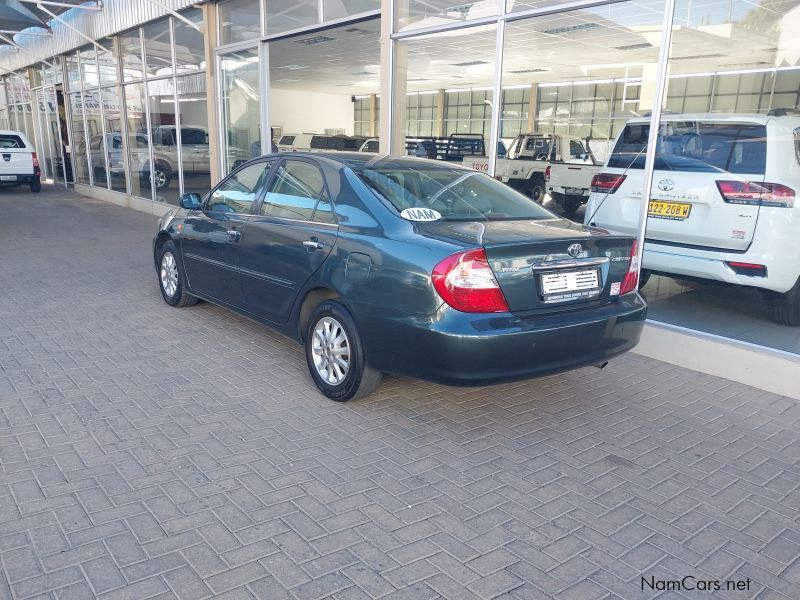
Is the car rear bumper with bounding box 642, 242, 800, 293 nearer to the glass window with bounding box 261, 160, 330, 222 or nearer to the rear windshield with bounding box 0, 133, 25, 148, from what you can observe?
the glass window with bounding box 261, 160, 330, 222

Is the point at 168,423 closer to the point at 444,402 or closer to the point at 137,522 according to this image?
the point at 137,522

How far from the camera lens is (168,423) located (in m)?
3.82

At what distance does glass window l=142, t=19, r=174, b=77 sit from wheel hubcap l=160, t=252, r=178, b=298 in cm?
836

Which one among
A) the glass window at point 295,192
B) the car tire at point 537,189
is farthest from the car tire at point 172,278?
the car tire at point 537,189

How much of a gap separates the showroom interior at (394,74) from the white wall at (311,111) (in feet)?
20.0

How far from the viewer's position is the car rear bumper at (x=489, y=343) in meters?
3.35

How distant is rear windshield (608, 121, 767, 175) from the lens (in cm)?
548

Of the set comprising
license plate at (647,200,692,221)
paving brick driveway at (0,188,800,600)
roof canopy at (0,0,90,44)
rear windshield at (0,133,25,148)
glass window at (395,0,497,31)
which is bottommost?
paving brick driveway at (0,188,800,600)

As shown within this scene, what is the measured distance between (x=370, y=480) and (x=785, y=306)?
13.3 ft

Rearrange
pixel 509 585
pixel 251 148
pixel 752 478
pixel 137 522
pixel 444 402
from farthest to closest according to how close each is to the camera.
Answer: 1. pixel 251 148
2. pixel 444 402
3. pixel 752 478
4. pixel 137 522
5. pixel 509 585

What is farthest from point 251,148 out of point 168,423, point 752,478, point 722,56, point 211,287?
point 752,478

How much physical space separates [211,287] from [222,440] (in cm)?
216

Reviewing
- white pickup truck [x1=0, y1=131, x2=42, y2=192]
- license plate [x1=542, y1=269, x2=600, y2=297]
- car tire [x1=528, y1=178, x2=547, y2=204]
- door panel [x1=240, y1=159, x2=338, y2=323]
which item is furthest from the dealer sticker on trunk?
white pickup truck [x1=0, y1=131, x2=42, y2=192]

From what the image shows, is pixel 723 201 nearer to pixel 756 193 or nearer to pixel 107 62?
pixel 756 193
